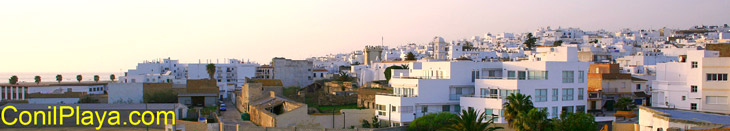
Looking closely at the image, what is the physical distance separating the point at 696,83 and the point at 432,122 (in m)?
11.7

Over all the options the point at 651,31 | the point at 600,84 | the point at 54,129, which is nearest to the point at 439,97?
the point at 600,84

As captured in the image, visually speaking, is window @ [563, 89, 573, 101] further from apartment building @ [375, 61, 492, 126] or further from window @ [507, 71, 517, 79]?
apartment building @ [375, 61, 492, 126]

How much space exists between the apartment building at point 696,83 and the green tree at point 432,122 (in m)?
10.5

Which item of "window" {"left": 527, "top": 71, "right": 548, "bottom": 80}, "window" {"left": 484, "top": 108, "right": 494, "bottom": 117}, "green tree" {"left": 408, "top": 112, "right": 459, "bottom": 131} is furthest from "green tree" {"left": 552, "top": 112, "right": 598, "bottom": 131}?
"window" {"left": 527, "top": 71, "right": 548, "bottom": 80}

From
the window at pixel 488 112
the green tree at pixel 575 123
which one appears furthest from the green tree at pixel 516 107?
the window at pixel 488 112

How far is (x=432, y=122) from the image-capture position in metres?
29.9

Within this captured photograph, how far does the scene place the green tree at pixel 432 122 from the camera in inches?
1174

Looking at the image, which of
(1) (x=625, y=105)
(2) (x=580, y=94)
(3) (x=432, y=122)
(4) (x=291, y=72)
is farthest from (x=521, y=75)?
(4) (x=291, y=72)

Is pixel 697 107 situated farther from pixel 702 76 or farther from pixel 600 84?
pixel 600 84

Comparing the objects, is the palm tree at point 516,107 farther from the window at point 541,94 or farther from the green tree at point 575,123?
the window at point 541,94

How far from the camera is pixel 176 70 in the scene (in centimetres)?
7944

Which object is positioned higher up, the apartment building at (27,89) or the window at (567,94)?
the window at (567,94)

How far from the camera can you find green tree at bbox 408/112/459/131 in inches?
1174

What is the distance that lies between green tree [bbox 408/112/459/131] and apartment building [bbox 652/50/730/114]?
34.5 ft
